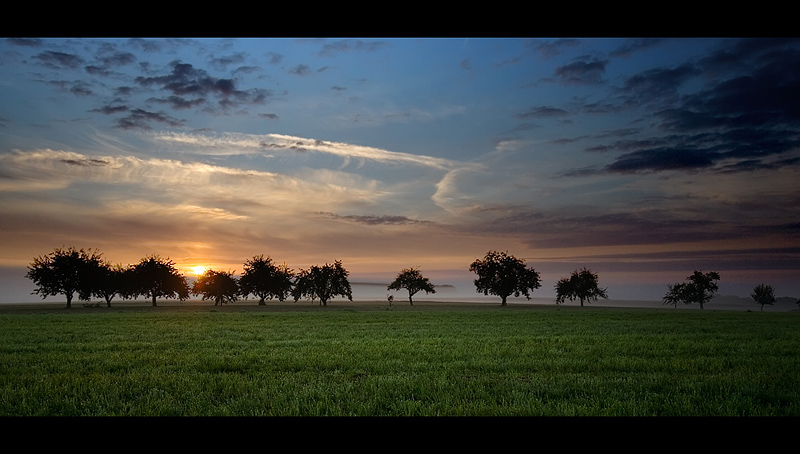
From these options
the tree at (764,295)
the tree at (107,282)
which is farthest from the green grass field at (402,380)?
the tree at (764,295)

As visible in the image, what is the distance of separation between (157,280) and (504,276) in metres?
70.9

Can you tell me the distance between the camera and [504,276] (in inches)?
A: 4136

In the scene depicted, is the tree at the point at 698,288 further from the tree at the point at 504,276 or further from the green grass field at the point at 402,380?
the green grass field at the point at 402,380

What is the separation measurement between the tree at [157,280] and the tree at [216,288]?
490cm

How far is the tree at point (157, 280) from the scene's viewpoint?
9200cm

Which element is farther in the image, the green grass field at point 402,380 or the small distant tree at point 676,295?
the small distant tree at point 676,295

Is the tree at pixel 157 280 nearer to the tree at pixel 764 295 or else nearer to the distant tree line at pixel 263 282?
the distant tree line at pixel 263 282

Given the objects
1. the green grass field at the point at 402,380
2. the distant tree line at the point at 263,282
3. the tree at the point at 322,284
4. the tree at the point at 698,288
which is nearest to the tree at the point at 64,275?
the distant tree line at the point at 263,282

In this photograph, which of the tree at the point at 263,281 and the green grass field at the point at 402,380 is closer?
the green grass field at the point at 402,380

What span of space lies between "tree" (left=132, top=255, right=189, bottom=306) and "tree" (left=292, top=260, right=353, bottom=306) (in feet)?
77.2

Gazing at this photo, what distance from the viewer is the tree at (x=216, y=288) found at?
335 feet

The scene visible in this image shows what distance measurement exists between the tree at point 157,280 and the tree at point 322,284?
77.2ft
